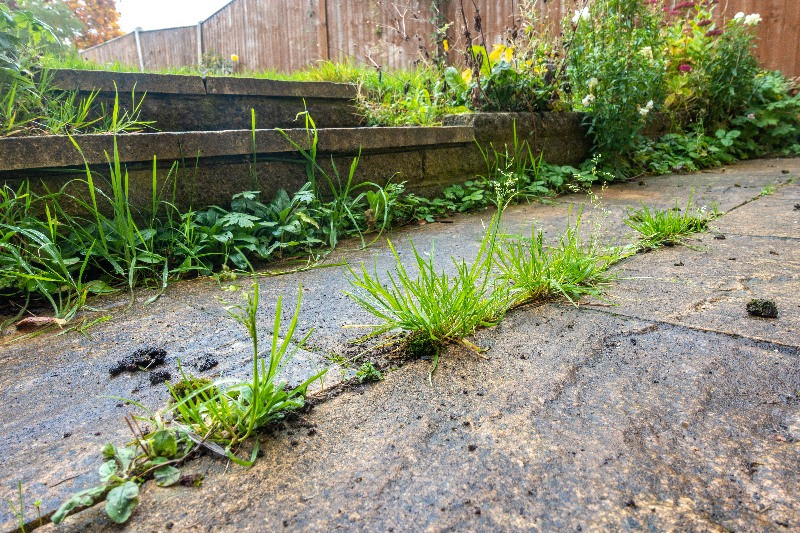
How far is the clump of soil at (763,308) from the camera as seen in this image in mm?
1310

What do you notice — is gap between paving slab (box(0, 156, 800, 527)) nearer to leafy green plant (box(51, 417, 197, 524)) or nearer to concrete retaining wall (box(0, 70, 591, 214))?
leafy green plant (box(51, 417, 197, 524))

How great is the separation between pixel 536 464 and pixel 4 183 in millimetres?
1997

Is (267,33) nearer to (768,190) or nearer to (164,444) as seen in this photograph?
(768,190)

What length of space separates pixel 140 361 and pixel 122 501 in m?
0.55

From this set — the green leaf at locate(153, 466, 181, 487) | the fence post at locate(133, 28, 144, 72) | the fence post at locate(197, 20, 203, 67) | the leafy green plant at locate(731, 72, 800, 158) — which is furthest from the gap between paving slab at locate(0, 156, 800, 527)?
the fence post at locate(133, 28, 144, 72)

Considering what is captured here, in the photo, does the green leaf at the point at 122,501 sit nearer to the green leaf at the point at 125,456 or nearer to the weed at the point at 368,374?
the green leaf at the point at 125,456

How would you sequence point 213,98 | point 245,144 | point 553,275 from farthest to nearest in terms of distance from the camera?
point 213,98 < point 245,144 < point 553,275

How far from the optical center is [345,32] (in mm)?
8453

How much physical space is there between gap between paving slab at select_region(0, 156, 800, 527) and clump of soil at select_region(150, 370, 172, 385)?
22 millimetres

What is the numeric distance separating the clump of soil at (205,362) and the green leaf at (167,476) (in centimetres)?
37

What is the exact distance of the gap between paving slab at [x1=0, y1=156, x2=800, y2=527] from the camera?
33.9 inches

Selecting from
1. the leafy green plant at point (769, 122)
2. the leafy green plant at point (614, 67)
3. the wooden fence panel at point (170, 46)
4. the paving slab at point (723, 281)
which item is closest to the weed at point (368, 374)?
the paving slab at point (723, 281)

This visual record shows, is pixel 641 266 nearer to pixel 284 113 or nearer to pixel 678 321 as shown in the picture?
pixel 678 321

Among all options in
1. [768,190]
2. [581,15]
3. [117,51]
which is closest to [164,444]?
[768,190]
